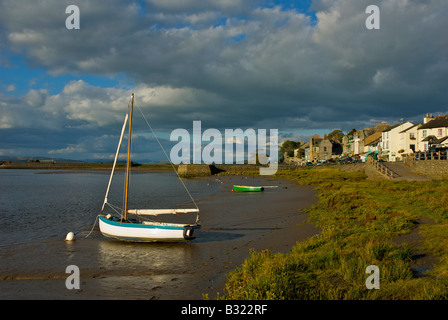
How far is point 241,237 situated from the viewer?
19594mm

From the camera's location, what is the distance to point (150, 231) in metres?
18.0

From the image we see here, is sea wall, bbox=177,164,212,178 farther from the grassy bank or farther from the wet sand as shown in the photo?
the grassy bank

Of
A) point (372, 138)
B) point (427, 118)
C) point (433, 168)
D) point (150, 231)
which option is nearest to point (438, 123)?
point (427, 118)

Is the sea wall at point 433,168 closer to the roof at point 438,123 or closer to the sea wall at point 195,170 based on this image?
the roof at point 438,123

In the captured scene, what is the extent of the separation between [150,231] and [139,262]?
3.19m

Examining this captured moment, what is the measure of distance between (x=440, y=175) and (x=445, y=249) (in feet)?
103

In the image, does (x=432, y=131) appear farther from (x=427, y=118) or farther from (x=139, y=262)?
(x=139, y=262)

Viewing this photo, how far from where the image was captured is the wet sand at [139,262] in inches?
442

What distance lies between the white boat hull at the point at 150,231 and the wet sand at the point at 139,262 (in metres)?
0.47

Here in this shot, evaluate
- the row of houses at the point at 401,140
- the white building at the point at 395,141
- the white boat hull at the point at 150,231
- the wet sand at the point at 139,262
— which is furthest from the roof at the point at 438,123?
the white boat hull at the point at 150,231
